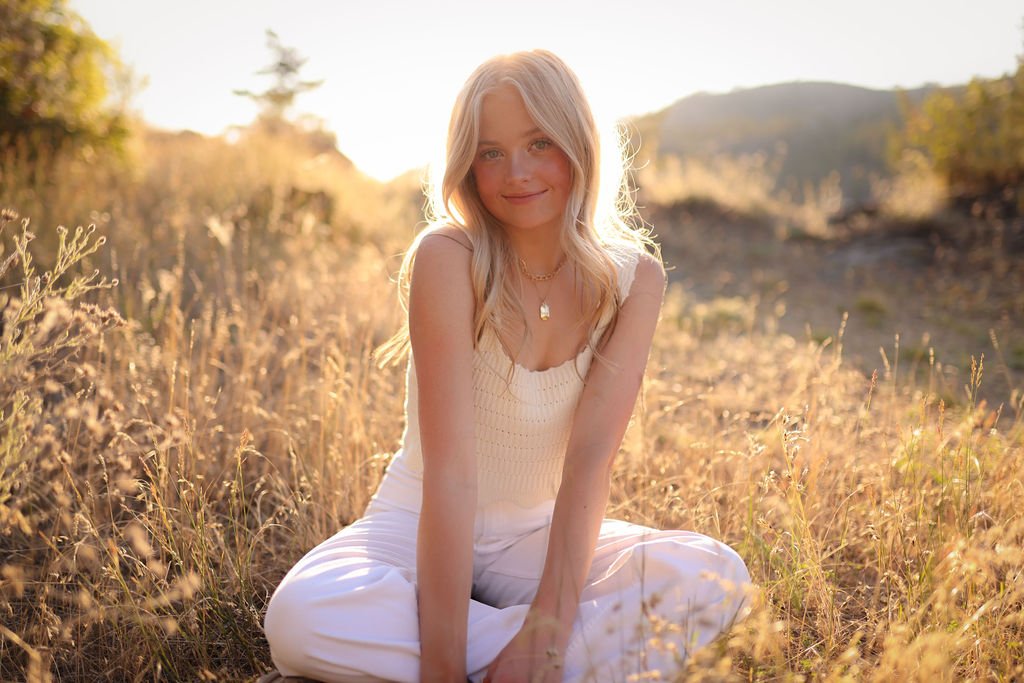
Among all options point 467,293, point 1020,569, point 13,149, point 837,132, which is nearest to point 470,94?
point 467,293

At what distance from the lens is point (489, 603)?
7.52 ft

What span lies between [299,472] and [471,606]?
1.25 m

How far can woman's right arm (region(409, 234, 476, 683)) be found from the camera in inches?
73.9

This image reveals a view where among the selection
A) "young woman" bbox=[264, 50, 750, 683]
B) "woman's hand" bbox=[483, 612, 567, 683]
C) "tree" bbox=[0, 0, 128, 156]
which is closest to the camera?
"woman's hand" bbox=[483, 612, 567, 683]

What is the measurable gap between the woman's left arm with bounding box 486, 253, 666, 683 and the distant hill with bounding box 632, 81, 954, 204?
20.2 metres

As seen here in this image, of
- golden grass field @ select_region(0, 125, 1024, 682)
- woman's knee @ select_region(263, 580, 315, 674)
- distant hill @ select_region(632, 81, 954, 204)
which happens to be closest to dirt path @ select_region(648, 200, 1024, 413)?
golden grass field @ select_region(0, 125, 1024, 682)

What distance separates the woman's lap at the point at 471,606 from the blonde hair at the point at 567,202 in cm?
64

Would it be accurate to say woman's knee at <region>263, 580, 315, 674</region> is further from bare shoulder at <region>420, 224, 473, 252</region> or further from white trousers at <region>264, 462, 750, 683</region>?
bare shoulder at <region>420, 224, 473, 252</region>

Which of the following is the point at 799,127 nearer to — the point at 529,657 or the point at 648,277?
the point at 648,277

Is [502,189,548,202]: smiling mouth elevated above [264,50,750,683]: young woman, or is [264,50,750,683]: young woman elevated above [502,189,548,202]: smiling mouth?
[502,189,548,202]: smiling mouth

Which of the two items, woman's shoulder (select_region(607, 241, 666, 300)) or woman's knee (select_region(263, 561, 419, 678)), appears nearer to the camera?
woman's knee (select_region(263, 561, 419, 678))

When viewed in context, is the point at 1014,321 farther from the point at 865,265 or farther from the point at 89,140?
the point at 89,140

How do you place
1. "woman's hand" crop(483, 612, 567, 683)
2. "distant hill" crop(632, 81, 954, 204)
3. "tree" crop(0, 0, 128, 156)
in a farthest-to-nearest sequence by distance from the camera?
1. "distant hill" crop(632, 81, 954, 204)
2. "tree" crop(0, 0, 128, 156)
3. "woman's hand" crop(483, 612, 567, 683)

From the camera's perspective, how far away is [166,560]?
251cm
